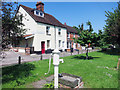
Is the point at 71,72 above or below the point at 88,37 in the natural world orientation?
below

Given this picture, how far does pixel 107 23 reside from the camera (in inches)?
626

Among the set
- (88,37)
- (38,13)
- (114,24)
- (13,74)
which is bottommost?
(13,74)

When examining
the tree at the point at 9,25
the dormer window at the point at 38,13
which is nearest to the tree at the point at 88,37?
the tree at the point at 9,25

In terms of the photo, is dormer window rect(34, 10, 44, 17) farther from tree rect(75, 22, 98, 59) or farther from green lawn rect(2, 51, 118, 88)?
green lawn rect(2, 51, 118, 88)

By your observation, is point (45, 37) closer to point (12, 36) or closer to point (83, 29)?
point (83, 29)

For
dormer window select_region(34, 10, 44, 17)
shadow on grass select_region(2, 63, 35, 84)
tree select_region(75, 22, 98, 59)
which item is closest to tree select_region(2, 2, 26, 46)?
shadow on grass select_region(2, 63, 35, 84)

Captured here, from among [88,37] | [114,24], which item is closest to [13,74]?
[88,37]

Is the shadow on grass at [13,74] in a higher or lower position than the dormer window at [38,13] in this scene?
lower

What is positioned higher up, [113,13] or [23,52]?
[113,13]

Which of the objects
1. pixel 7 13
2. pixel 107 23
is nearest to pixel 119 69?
pixel 7 13

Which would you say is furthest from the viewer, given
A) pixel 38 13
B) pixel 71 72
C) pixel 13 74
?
pixel 38 13

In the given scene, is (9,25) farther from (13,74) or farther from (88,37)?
(88,37)

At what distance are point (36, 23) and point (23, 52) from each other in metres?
6.02

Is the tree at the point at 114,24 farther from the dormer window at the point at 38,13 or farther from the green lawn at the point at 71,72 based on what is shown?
the dormer window at the point at 38,13
